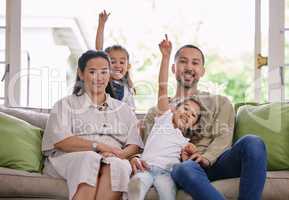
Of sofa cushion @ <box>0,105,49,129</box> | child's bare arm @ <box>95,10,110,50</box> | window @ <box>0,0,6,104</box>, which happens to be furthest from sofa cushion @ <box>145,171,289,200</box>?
window @ <box>0,0,6,104</box>

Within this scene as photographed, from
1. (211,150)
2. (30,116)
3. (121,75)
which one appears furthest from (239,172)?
(30,116)

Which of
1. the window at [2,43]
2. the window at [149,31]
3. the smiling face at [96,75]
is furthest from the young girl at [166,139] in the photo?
the window at [149,31]

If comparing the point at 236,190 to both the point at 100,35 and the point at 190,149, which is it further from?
the point at 100,35

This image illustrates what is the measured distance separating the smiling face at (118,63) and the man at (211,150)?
46 centimetres

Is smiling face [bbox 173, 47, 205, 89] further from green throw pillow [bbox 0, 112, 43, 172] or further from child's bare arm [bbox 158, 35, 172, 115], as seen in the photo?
green throw pillow [bbox 0, 112, 43, 172]

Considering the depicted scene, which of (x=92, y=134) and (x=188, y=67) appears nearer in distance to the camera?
(x=92, y=134)

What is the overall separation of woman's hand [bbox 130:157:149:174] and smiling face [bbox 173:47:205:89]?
22.1 inches

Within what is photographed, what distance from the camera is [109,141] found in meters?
2.68

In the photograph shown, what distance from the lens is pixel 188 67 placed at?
9.18 feet

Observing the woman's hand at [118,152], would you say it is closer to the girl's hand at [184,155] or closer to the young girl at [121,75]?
the girl's hand at [184,155]

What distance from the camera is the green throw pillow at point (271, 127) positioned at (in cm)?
265

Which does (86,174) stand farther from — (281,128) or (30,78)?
(30,78)

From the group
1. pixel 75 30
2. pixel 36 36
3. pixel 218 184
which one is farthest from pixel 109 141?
pixel 75 30

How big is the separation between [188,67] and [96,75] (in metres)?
0.51
